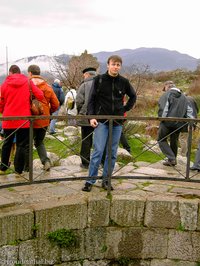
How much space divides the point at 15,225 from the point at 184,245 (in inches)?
101

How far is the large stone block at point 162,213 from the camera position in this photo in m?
5.43

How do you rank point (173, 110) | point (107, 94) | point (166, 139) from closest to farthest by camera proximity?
point (107, 94), point (173, 110), point (166, 139)

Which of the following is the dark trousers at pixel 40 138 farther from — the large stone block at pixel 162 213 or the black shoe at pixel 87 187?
the large stone block at pixel 162 213

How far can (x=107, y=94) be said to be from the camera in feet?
17.2

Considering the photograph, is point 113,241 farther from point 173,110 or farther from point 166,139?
point 173,110

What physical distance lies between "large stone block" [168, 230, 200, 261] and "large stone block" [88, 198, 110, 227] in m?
1.06

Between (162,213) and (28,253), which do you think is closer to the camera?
(28,253)

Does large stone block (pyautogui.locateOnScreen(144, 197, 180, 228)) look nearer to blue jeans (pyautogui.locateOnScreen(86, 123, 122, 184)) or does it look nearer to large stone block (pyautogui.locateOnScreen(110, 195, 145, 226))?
large stone block (pyautogui.locateOnScreen(110, 195, 145, 226))

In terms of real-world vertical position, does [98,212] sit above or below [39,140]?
below

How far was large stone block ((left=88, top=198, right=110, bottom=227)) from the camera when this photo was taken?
5.26m

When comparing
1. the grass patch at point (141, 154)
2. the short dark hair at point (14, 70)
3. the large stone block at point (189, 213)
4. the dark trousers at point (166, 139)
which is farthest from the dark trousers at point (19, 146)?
the dark trousers at point (166, 139)

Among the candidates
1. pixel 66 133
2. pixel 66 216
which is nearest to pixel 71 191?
pixel 66 216

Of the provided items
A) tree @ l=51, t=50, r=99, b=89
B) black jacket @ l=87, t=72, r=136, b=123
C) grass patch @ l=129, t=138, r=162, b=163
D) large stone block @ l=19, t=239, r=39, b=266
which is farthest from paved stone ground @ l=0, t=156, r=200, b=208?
tree @ l=51, t=50, r=99, b=89

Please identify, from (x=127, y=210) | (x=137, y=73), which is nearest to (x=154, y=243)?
(x=127, y=210)
